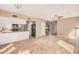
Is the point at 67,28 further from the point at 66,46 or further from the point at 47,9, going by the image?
the point at 47,9

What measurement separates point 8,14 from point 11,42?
1.78ft

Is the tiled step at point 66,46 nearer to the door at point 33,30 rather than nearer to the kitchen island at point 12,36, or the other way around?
the door at point 33,30

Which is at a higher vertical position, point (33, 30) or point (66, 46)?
point (33, 30)

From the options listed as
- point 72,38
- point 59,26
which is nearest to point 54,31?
point 59,26

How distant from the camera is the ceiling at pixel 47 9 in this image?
221cm

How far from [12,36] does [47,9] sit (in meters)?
0.88

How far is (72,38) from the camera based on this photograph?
7.47ft

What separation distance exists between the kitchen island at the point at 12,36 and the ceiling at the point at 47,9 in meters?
0.41

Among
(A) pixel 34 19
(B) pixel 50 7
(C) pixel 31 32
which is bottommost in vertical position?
(C) pixel 31 32

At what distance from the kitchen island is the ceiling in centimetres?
41

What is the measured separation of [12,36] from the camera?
2250mm

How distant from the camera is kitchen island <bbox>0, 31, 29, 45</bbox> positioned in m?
2.18

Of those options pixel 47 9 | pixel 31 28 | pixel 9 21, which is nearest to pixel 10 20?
pixel 9 21
